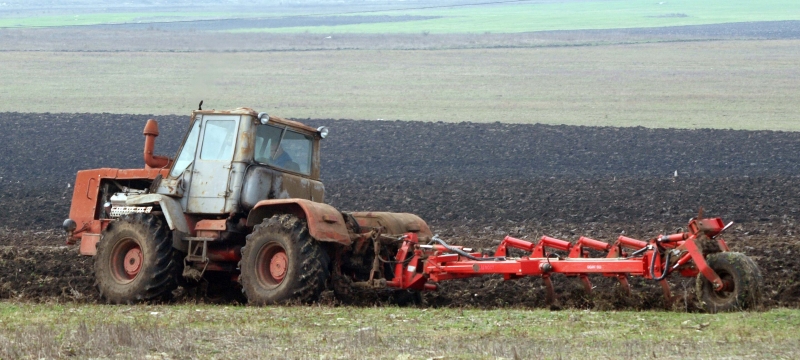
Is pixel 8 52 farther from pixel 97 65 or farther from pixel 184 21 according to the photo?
pixel 184 21

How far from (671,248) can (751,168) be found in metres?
15.7

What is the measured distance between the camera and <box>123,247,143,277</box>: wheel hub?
11.9 metres

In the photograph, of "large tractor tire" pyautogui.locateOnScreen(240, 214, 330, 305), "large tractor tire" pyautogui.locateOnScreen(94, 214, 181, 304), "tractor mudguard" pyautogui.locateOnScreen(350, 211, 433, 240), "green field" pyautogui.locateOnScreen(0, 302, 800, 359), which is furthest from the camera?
"tractor mudguard" pyautogui.locateOnScreen(350, 211, 433, 240)

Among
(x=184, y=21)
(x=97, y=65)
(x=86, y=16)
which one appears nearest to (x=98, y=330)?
(x=97, y=65)

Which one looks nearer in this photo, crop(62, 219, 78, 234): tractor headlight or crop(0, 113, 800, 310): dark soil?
crop(62, 219, 78, 234): tractor headlight

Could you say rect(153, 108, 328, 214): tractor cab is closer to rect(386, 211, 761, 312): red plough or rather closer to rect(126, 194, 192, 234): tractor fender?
rect(126, 194, 192, 234): tractor fender

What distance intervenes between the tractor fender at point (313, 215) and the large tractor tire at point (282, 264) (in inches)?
6.2

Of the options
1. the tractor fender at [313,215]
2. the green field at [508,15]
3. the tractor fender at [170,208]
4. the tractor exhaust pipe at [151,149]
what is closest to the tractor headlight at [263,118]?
the tractor fender at [313,215]

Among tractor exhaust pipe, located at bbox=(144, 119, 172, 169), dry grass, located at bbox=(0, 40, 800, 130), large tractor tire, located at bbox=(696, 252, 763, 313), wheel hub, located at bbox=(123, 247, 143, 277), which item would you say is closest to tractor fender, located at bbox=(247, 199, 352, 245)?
wheel hub, located at bbox=(123, 247, 143, 277)

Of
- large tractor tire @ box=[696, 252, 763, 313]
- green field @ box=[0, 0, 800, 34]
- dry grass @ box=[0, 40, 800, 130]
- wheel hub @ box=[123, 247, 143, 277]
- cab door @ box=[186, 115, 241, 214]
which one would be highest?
green field @ box=[0, 0, 800, 34]

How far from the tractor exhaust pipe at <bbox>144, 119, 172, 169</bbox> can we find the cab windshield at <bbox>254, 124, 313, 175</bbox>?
3.85 feet

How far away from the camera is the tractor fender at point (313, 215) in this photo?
10.8m

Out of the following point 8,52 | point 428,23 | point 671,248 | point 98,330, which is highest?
point 428,23

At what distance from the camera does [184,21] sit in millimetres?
69750
